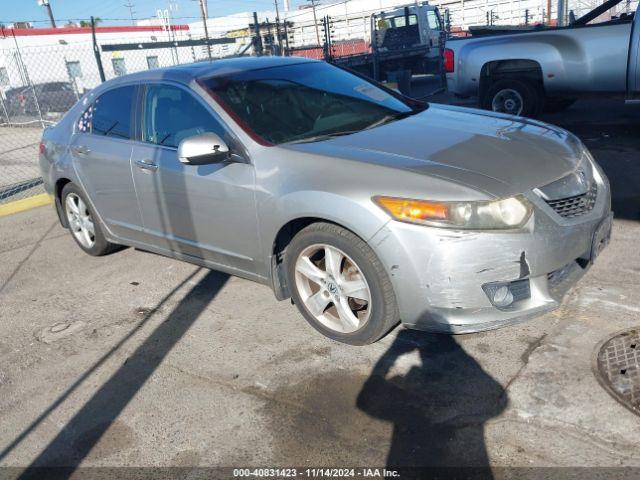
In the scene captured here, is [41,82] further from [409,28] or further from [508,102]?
[508,102]

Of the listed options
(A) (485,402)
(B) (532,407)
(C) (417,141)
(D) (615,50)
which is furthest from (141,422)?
(D) (615,50)

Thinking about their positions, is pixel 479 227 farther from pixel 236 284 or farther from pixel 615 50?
pixel 615 50

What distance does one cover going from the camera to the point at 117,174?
177 inches

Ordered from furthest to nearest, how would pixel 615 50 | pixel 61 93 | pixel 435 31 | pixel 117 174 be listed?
pixel 435 31
pixel 61 93
pixel 615 50
pixel 117 174

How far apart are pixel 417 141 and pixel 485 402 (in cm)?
154

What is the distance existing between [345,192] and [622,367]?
1657 millimetres

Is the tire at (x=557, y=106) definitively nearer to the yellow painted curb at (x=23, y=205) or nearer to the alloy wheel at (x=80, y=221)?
the alloy wheel at (x=80, y=221)

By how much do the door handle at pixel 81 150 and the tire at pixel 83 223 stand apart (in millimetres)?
327

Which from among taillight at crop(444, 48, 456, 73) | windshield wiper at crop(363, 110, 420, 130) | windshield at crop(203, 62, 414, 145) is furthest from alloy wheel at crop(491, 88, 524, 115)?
windshield wiper at crop(363, 110, 420, 130)

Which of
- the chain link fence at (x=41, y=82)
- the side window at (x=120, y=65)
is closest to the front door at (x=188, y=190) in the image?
the chain link fence at (x=41, y=82)

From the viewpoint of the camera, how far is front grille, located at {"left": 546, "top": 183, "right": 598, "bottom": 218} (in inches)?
124

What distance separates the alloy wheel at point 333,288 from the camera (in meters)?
3.29

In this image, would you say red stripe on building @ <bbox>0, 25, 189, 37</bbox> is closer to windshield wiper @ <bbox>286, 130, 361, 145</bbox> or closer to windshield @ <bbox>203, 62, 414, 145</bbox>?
windshield @ <bbox>203, 62, 414, 145</bbox>

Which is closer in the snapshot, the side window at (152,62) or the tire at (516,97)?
the tire at (516,97)
